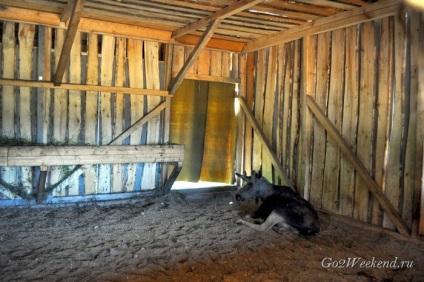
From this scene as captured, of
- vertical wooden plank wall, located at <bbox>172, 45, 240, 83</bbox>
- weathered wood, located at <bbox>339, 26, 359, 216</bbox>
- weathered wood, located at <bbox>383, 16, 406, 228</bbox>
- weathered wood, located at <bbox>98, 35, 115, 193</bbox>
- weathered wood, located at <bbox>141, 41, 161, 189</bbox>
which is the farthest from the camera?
vertical wooden plank wall, located at <bbox>172, 45, 240, 83</bbox>

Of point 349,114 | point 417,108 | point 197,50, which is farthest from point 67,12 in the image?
point 417,108

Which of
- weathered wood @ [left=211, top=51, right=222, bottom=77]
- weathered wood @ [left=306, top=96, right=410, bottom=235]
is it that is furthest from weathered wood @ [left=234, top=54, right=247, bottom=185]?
weathered wood @ [left=306, top=96, right=410, bottom=235]

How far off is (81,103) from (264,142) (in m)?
3.77

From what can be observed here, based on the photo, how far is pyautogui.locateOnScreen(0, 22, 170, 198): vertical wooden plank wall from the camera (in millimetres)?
5969

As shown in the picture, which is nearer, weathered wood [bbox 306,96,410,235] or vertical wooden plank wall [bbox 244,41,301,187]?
weathered wood [bbox 306,96,410,235]

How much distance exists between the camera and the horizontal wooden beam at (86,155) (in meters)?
5.40

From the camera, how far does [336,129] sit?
5.80 m

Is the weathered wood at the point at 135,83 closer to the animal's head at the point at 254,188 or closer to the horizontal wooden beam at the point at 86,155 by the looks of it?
the horizontal wooden beam at the point at 86,155

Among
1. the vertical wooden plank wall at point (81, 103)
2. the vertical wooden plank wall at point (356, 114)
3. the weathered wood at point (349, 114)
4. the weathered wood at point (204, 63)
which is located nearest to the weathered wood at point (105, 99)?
the vertical wooden plank wall at point (81, 103)

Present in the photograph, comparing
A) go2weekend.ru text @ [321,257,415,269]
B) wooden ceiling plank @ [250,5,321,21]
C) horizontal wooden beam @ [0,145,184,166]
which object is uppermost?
wooden ceiling plank @ [250,5,321,21]

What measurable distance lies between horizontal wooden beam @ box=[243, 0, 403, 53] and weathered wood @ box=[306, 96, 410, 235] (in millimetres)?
1233

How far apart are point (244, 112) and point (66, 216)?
175 inches

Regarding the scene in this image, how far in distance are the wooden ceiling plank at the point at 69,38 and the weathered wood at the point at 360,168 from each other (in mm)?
4058

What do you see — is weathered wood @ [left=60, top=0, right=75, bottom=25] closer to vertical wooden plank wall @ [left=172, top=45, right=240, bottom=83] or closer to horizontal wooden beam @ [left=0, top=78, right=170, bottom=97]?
horizontal wooden beam @ [left=0, top=78, right=170, bottom=97]
